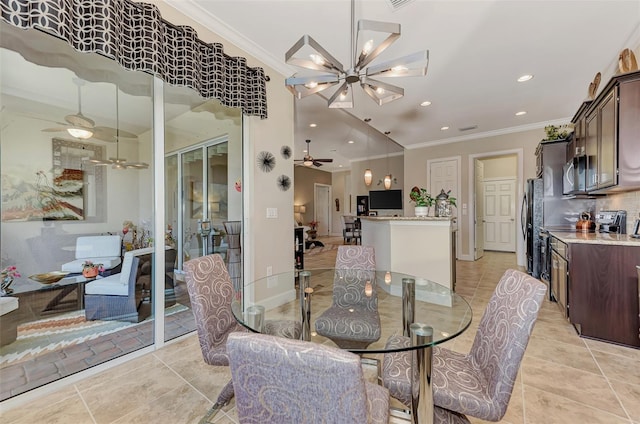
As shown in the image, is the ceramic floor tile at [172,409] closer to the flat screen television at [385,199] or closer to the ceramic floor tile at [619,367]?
the ceramic floor tile at [619,367]

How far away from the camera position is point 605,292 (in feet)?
7.54

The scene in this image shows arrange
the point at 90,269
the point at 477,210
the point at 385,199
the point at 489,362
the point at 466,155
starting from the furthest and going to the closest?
the point at 385,199 < the point at 477,210 < the point at 466,155 < the point at 90,269 < the point at 489,362

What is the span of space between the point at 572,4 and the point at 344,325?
3.04m

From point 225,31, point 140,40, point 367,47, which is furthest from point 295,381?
point 225,31

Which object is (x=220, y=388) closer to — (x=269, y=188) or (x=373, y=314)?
(x=373, y=314)

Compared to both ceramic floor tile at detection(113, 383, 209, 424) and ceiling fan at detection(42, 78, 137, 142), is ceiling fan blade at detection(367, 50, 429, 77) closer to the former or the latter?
ceiling fan at detection(42, 78, 137, 142)

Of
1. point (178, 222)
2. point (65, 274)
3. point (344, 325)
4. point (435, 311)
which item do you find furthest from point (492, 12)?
point (65, 274)

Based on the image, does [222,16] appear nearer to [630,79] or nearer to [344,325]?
[344,325]

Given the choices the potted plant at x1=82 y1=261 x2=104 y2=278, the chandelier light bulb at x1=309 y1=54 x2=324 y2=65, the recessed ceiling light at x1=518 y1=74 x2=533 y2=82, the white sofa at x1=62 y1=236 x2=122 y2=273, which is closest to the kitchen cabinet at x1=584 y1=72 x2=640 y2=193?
the recessed ceiling light at x1=518 y1=74 x2=533 y2=82

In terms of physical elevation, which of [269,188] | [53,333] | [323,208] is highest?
[269,188]

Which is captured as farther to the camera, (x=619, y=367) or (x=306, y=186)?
(x=306, y=186)

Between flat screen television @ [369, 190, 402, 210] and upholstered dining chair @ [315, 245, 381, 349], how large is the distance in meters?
5.21

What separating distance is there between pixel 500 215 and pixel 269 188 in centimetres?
655

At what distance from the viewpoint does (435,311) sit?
60.6 inches
